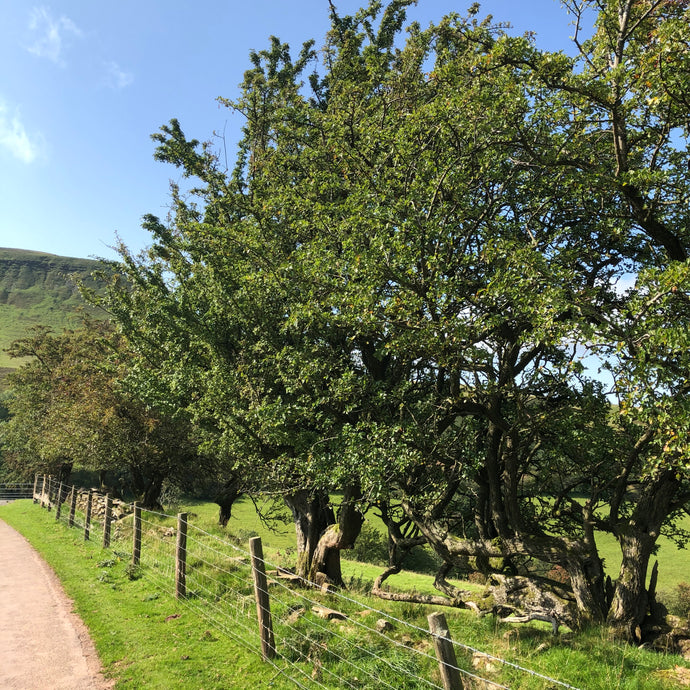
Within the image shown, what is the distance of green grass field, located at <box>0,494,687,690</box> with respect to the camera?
7461 mm

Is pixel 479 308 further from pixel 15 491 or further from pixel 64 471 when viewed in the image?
pixel 15 491

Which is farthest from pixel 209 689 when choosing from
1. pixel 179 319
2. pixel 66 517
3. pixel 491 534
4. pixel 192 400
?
pixel 66 517

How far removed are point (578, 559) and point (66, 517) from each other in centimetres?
2662

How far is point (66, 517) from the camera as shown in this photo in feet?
86.9

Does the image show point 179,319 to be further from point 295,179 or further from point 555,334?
point 555,334

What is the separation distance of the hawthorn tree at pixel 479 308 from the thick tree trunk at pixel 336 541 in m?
0.11

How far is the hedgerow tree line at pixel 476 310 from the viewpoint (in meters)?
7.91

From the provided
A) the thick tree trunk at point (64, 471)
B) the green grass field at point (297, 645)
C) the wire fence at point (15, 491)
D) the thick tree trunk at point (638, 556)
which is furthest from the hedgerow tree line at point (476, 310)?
the wire fence at point (15, 491)

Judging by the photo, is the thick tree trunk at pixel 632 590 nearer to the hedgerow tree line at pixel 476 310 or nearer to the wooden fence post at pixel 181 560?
the hedgerow tree line at pixel 476 310

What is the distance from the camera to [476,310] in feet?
35.6

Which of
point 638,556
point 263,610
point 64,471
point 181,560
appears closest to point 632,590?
point 638,556

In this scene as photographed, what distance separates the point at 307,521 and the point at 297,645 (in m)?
10.2

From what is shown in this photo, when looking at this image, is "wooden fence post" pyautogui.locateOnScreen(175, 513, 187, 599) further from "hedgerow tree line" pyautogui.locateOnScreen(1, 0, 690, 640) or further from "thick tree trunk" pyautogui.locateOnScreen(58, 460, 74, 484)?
"thick tree trunk" pyautogui.locateOnScreen(58, 460, 74, 484)

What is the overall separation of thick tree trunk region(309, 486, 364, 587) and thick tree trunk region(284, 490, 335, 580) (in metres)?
0.92
